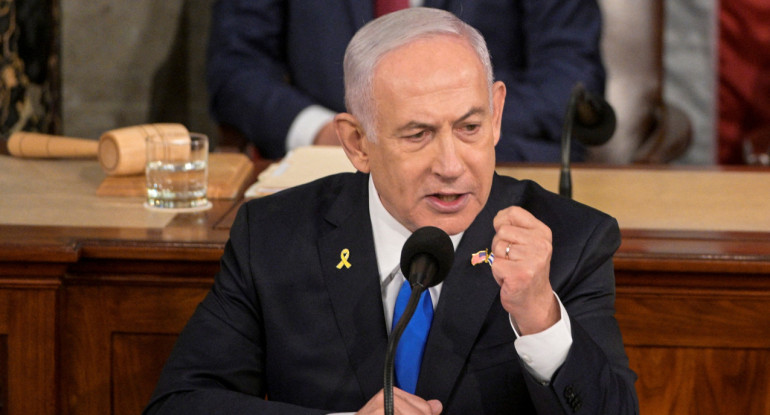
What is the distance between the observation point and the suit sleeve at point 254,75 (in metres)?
3.40

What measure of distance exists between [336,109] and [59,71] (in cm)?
139

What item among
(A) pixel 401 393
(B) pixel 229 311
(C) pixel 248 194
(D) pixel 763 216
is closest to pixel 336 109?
(C) pixel 248 194

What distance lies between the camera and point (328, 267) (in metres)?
1.70

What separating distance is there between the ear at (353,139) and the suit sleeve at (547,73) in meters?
1.70

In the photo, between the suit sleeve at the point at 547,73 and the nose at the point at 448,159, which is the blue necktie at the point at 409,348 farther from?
the suit sleeve at the point at 547,73

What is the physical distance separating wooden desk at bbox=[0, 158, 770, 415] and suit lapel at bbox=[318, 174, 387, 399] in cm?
29

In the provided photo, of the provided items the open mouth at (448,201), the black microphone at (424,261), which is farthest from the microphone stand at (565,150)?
the black microphone at (424,261)

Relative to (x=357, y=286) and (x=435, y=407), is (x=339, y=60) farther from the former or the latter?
(x=435, y=407)

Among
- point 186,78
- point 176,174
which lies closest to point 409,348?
point 176,174

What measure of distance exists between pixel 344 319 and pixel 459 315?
0.59ft

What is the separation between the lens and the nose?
4.89 ft

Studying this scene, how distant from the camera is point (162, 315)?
1948 mm

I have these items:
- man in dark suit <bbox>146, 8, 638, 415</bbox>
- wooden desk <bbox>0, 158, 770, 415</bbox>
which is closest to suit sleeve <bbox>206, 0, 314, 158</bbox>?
wooden desk <bbox>0, 158, 770, 415</bbox>

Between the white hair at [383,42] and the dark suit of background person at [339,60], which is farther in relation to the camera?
the dark suit of background person at [339,60]
